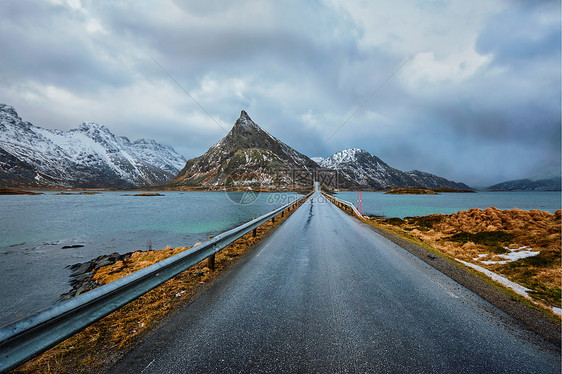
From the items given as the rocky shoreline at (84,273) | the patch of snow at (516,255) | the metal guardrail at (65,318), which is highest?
the metal guardrail at (65,318)

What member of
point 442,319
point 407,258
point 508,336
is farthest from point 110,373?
point 407,258

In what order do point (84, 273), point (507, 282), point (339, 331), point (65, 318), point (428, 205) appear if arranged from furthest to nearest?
1. point (428, 205)
2. point (84, 273)
3. point (507, 282)
4. point (339, 331)
5. point (65, 318)

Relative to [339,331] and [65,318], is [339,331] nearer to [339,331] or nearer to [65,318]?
[339,331]

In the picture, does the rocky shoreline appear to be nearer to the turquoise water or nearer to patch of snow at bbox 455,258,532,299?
patch of snow at bbox 455,258,532,299

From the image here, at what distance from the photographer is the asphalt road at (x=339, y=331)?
112 inches

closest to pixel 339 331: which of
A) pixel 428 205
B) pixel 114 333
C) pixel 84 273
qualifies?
pixel 114 333

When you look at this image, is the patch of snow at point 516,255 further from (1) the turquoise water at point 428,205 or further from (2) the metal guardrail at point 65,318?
(1) the turquoise water at point 428,205

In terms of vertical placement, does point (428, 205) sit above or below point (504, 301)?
below

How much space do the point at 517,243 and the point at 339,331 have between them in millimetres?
9939

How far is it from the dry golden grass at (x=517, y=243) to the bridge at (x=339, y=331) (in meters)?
2.03

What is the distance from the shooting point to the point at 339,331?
355 centimetres

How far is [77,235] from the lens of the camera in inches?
809

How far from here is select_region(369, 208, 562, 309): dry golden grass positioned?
18.9ft

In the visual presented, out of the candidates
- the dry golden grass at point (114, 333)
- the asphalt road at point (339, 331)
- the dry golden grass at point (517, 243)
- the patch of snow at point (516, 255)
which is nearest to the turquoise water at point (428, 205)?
the dry golden grass at point (517, 243)
